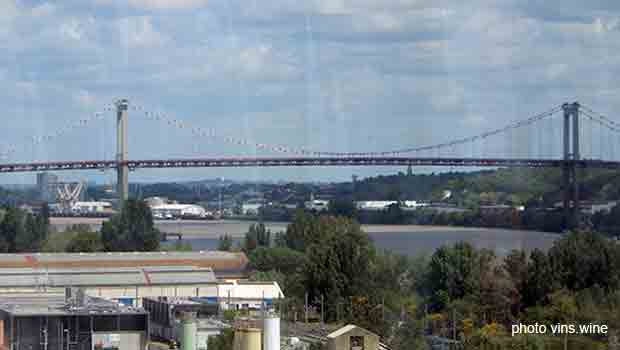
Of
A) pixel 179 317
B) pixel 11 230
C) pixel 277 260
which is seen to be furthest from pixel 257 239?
pixel 179 317

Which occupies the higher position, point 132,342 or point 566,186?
point 566,186

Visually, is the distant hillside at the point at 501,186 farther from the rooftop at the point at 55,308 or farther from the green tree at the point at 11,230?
the rooftop at the point at 55,308

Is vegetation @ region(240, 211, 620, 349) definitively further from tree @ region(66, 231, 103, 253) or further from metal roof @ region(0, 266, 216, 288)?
tree @ region(66, 231, 103, 253)

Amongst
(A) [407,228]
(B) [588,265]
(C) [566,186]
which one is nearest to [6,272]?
(B) [588,265]

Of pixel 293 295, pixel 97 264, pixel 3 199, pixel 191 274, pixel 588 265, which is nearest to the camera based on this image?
pixel 588 265

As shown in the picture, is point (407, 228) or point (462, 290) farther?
point (407, 228)

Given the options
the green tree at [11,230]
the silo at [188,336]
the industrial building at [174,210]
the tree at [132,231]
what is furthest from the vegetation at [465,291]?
the industrial building at [174,210]

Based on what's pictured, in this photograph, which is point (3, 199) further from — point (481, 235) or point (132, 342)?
point (132, 342)

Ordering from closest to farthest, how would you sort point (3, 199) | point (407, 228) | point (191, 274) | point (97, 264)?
point (191, 274) < point (97, 264) < point (407, 228) < point (3, 199)
